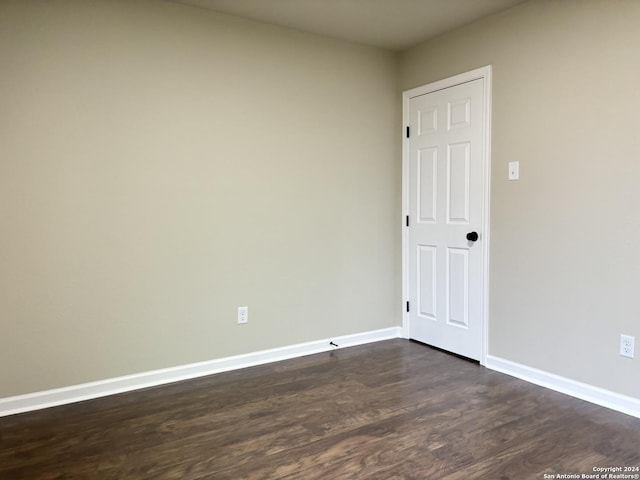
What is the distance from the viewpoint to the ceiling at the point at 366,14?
2.82 m

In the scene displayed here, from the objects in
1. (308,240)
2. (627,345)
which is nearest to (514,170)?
(627,345)

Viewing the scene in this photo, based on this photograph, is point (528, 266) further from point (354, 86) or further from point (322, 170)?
point (354, 86)

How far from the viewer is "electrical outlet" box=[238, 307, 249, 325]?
311 centimetres

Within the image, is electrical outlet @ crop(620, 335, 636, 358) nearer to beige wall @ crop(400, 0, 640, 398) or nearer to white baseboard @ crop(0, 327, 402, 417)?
beige wall @ crop(400, 0, 640, 398)

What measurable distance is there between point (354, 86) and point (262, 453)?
2.78 m

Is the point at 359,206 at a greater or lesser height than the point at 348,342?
greater

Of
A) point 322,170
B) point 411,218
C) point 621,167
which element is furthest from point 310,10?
point 621,167

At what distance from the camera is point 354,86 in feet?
11.7

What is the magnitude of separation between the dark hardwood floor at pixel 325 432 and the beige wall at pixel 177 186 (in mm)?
422

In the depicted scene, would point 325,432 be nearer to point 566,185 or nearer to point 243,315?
point 243,315

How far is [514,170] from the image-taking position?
2885 millimetres

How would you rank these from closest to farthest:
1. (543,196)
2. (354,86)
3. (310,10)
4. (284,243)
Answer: (543,196)
(310,10)
(284,243)
(354,86)

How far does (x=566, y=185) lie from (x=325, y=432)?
6.52 feet

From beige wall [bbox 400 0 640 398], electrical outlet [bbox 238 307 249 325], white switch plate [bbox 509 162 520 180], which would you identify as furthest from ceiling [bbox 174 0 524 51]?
electrical outlet [bbox 238 307 249 325]
